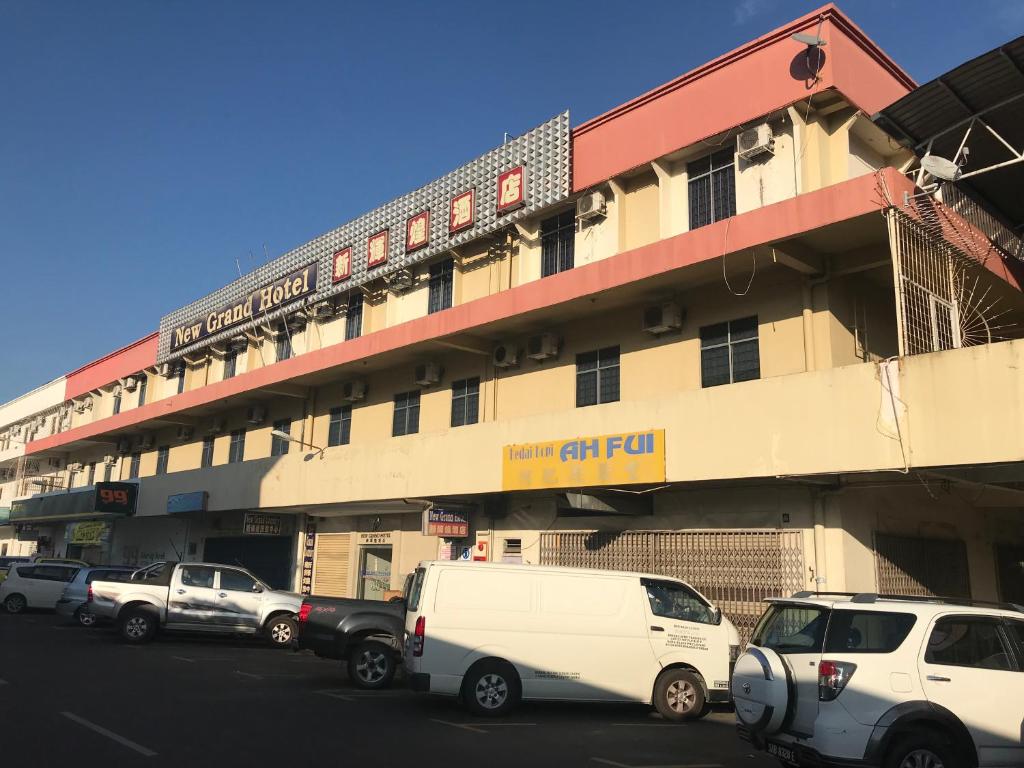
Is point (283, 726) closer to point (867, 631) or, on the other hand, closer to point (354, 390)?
point (867, 631)

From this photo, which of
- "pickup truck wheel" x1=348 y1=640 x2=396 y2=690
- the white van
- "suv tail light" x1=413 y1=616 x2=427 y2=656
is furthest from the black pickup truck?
"suv tail light" x1=413 y1=616 x2=427 y2=656

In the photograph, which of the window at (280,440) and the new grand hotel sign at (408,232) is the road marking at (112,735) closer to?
the new grand hotel sign at (408,232)

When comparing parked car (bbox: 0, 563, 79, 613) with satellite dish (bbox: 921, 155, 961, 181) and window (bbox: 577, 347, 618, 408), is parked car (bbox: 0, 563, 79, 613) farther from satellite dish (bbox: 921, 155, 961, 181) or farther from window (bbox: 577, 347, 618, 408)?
satellite dish (bbox: 921, 155, 961, 181)

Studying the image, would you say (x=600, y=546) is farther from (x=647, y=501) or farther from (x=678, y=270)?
(x=678, y=270)

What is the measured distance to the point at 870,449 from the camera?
37.3 feet

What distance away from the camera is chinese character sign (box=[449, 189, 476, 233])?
2042 centimetres

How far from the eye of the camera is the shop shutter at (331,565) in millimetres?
23531

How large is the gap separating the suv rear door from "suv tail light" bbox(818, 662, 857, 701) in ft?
2.09

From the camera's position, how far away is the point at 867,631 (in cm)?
725

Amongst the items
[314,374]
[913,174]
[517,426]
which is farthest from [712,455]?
[314,374]

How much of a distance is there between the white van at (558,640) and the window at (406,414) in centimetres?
1102

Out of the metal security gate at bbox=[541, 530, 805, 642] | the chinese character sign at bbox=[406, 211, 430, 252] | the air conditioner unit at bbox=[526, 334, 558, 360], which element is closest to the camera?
the metal security gate at bbox=[541, 530, 805, 642]

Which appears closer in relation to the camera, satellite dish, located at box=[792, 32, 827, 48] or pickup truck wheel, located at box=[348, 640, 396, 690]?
pickup truck wheel, located at box=[348, 640, 396, 690]

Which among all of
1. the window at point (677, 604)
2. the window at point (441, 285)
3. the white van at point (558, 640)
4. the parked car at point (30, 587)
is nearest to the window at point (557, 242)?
the window at point (441, 285)
